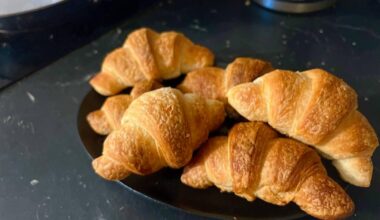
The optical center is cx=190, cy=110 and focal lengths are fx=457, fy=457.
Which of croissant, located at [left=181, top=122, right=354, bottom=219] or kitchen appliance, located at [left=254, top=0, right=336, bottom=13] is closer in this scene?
croissant, located at [left=181, top=122, right=354, bottom=219]

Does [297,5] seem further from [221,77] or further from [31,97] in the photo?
[31,97]

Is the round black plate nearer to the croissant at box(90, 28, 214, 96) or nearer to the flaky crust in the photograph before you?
the flaky crust

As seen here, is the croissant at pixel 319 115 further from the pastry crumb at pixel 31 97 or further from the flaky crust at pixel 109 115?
the pastry crumb at pixel 31 97

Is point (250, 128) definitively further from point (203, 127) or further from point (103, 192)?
point (103, 192)

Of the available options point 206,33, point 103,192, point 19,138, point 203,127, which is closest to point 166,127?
point 203,127

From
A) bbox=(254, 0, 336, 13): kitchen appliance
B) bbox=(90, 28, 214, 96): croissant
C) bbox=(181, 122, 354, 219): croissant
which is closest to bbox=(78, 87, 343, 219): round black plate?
bbox=(181, 122, 354, 219): croissant

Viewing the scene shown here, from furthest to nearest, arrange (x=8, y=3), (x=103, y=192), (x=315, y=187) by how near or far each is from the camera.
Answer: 1. (x=8, y=3)
2. (x=103, y=192)
3. (x=315, y=187)
